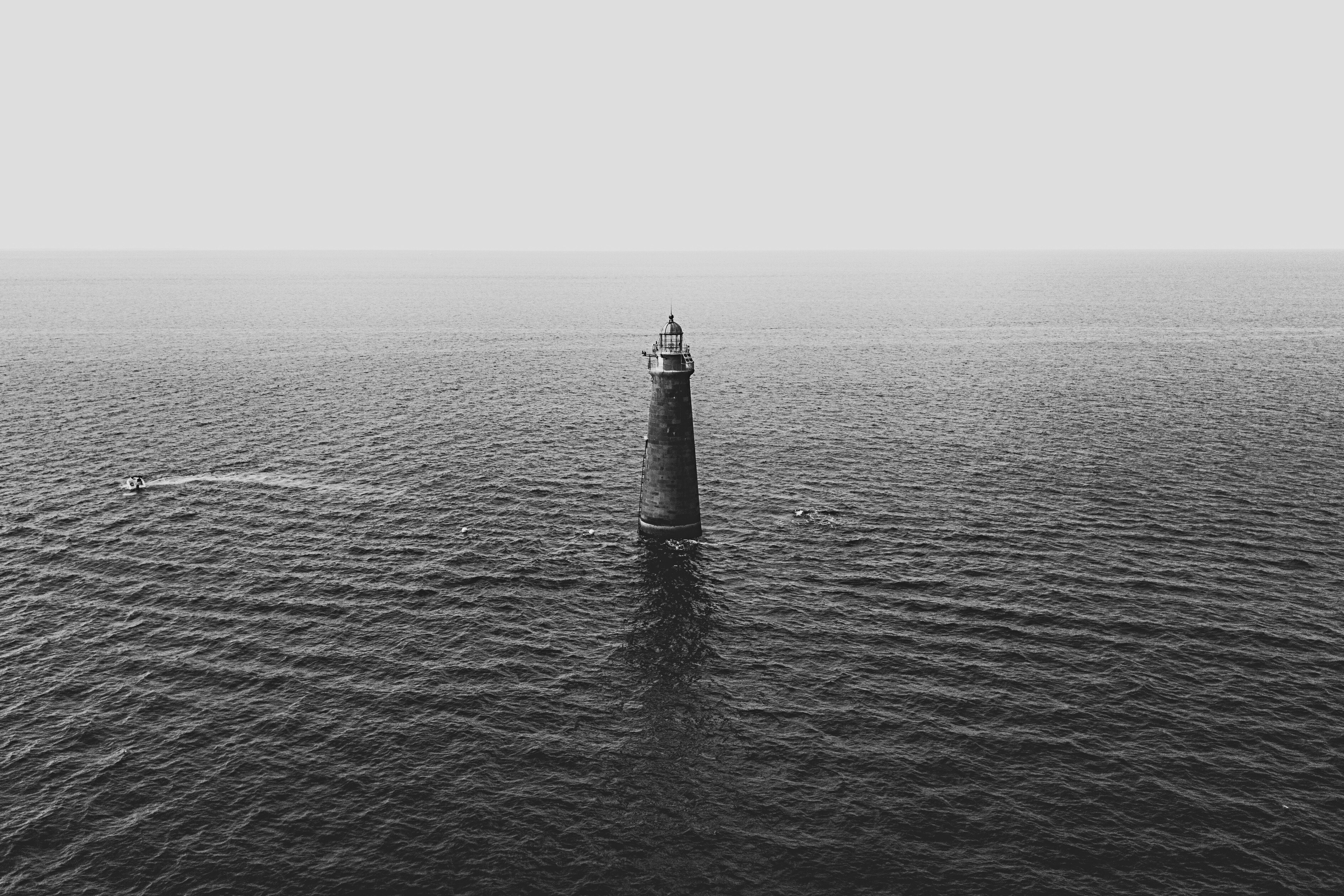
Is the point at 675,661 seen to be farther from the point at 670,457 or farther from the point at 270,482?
the point at 270,482

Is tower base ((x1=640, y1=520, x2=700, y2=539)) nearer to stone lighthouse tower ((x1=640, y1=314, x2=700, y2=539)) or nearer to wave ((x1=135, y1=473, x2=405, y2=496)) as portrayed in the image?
stone lighthouse tower ((x1=640, y1=314, x2=700, y2=539))

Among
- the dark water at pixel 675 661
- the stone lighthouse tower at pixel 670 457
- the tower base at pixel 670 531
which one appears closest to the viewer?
the dark water at pixel 675 661

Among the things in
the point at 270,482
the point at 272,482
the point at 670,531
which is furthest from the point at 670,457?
the point at 270,482

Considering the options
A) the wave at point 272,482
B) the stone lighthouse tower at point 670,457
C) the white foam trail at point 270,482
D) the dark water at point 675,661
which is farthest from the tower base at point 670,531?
the white foam trail at point 270,482

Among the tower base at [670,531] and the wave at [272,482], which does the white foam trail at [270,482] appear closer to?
the wave at [272,482]

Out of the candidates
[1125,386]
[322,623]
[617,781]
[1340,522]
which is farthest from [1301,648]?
[1125,386]
